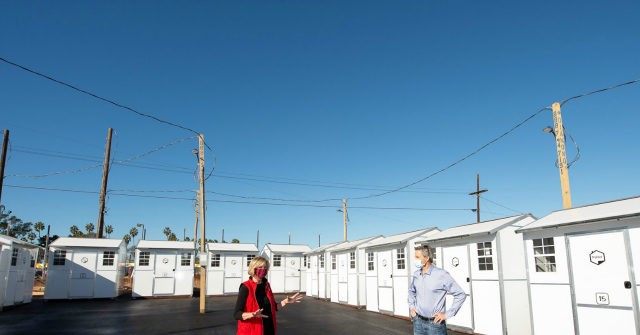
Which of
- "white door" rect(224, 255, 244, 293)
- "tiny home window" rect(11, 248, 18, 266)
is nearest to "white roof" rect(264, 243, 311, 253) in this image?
"white door" rect(224, 255, 244, 293)

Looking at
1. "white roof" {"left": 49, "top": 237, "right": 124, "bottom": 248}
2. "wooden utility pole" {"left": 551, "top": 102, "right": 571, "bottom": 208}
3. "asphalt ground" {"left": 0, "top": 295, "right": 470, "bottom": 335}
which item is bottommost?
"asphalt ground" {"left": 0, "top": 295, "right": 470, "bottom": 335}

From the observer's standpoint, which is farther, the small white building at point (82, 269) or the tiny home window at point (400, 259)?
the small white building at point (82, 269)

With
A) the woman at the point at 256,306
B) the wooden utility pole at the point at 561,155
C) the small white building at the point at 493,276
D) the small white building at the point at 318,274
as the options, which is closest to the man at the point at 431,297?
the woman at the point at 256,306

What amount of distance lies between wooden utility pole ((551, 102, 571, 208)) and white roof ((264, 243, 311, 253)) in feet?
63.9

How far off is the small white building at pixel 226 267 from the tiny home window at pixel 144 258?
11.7 ft

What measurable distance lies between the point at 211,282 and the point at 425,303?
23235 mm

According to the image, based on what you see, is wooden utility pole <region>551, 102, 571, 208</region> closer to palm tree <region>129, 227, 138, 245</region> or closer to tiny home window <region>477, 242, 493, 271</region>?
tiny home window <region>477, 242, 493, 271</region>

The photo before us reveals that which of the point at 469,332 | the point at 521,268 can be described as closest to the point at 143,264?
the point at 469,332

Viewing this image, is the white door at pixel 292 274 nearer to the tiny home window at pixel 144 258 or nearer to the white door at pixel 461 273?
the tiny home window at pixel 144 258

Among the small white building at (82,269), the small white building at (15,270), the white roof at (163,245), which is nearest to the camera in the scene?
the small white building at (15,270)

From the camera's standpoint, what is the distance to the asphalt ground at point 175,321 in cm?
1187

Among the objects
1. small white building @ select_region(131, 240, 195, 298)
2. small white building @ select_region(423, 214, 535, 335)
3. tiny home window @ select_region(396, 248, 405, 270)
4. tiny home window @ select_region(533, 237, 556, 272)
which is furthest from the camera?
small white building @ select_region(131, 240, 195, 298)

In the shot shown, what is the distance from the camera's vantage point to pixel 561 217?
9.76 metres

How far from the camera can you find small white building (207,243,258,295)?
1024 inches
